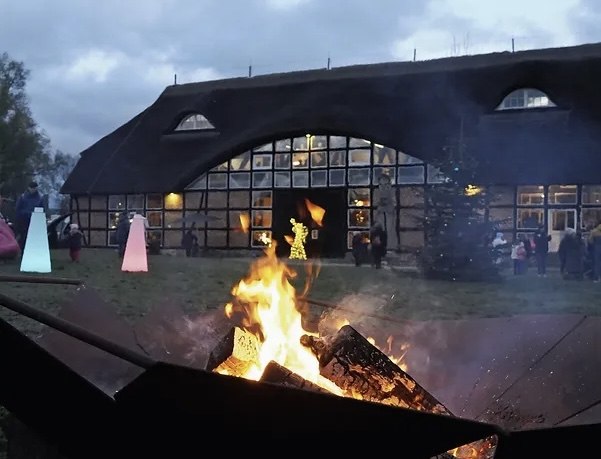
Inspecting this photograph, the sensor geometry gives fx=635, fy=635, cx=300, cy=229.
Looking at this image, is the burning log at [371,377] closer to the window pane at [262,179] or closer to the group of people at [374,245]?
the group of people at [374,245]

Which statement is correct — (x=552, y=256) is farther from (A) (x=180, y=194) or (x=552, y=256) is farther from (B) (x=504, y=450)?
(B) (x=504, y=450)

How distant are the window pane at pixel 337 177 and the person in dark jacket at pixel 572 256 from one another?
793 cm

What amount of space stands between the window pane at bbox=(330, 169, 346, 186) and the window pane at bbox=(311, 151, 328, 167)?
1.43 feet

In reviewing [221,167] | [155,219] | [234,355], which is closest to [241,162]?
[221,167]

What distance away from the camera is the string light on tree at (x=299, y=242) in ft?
67.7

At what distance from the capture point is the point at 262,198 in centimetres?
2166

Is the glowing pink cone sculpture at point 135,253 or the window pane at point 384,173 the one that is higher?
the window pane at point 384,173

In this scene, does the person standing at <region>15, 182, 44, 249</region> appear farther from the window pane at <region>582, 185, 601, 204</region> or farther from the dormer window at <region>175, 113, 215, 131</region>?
the window pane at <region>582, 185, 601, 204</region>

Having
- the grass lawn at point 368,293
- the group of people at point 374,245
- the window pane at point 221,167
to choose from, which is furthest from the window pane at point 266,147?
the grass lawn at point 368,293

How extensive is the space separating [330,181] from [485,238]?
801 cm

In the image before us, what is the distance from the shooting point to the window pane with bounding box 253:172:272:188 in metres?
21.6

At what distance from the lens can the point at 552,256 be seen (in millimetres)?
18219

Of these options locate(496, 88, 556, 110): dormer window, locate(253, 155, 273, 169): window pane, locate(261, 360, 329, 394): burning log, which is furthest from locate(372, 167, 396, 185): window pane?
locate(261, 360, 329, 394): burning log

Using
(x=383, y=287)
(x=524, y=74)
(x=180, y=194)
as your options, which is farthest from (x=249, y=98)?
(x=383, y=287)
